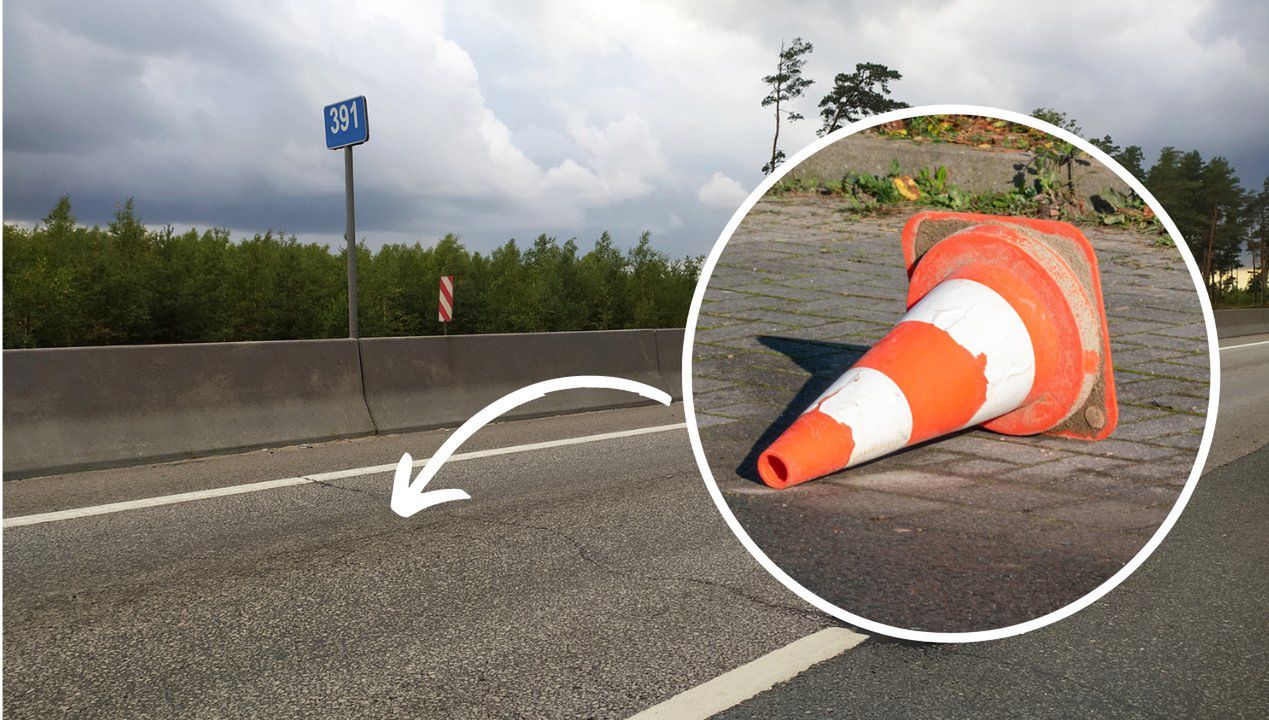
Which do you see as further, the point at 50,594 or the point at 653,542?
the point at 653,542

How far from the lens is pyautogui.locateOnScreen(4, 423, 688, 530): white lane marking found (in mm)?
5926

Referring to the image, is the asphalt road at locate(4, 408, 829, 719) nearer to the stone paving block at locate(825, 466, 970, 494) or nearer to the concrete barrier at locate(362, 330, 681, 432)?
the stone paving block at locate(825, 466, 970, 494)

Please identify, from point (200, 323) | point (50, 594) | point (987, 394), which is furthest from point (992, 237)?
point (200, 323)

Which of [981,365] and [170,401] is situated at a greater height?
[981,365]

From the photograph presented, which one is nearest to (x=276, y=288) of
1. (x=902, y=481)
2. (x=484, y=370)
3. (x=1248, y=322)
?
(x=484, y=370)

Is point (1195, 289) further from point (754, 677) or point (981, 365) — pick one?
point (754, 677)

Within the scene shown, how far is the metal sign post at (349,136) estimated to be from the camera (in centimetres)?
1277

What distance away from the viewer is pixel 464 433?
365 inches

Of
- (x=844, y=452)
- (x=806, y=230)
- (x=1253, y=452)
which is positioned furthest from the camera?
(x=1253, y=452)

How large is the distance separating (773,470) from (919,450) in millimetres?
183

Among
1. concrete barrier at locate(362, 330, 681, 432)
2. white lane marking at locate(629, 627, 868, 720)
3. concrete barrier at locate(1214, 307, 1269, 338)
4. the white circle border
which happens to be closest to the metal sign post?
concrete barrier at locate(362, 330, 681, 432)

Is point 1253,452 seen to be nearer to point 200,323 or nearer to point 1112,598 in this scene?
point 1112,598

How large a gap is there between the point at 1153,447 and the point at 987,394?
0.92 feet

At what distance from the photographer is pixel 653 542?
5.30 meters
